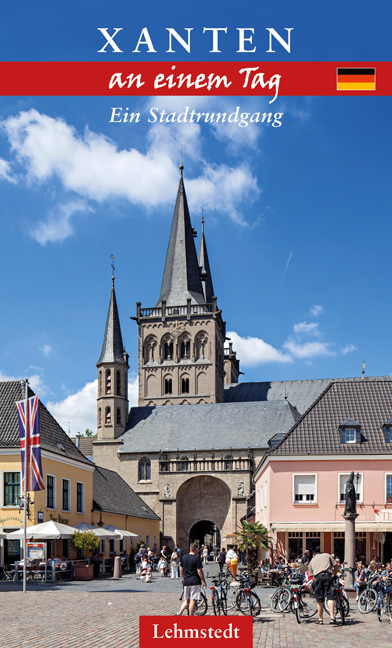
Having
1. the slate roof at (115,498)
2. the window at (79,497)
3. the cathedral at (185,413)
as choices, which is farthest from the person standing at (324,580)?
the cathedral at (185,413)

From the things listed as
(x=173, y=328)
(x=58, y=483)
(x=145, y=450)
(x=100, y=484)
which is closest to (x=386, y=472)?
(x=58, y=483)

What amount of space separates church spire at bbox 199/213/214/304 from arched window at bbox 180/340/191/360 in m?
11.9

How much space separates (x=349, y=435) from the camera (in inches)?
1210

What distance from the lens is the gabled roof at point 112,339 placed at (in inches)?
2552

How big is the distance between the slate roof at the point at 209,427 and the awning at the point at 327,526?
24.5m

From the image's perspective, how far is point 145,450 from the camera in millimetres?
57625

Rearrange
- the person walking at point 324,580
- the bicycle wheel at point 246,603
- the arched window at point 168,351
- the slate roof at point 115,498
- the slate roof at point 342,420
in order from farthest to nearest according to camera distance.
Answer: the arched window at point 168,351 → the slate roof at point 115,498 → the slate roof at point 342,420 → the bicycle wheel at point 246,603 → the person walking at point 324,580

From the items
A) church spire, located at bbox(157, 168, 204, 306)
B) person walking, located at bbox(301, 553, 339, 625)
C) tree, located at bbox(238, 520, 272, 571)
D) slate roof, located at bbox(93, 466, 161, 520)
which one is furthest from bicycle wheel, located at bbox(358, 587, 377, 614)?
church spire, located at bbox(157, 168, 204, 306)

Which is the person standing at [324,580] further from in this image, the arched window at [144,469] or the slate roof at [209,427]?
the arched window at [144,469]

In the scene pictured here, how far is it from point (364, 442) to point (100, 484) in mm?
18877

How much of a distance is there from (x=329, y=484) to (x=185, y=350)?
44170 millimetres

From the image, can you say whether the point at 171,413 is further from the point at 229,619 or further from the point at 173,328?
the point at 229,619

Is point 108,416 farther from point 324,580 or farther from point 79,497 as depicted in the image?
point 324,580

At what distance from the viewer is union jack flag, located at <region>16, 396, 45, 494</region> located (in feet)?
76.7
